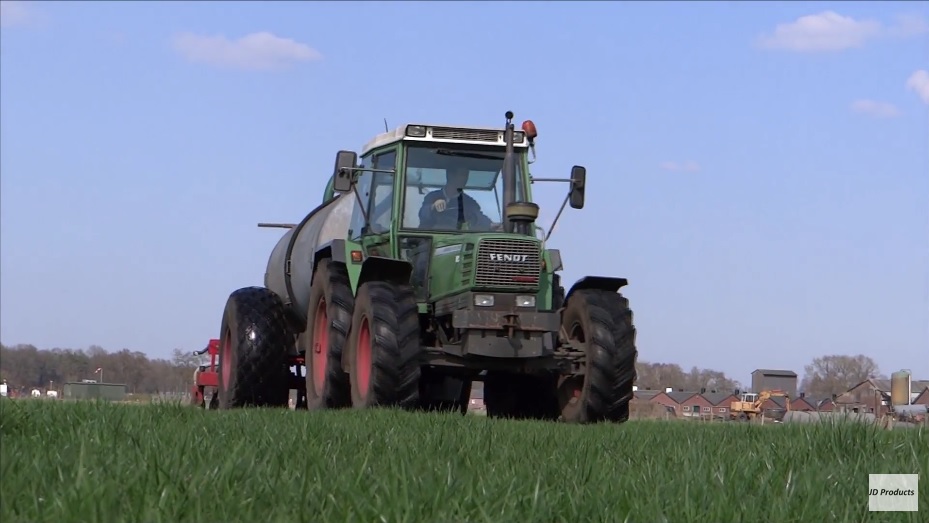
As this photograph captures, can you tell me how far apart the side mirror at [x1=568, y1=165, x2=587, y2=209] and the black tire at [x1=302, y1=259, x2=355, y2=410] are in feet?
7.58

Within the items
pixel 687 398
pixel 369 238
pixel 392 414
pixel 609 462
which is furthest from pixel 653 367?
pixel 609 462

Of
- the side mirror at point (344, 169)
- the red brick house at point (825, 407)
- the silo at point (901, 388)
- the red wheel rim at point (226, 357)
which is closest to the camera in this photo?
the red brick house at point (825, 407)

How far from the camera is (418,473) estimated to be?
165 inches

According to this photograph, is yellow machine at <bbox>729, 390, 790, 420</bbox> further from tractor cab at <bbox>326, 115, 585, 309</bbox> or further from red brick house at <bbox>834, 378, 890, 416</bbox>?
tractor cab at <bbox>326, 115, 585, 309</bbox>

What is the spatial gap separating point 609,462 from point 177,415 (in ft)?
11.0

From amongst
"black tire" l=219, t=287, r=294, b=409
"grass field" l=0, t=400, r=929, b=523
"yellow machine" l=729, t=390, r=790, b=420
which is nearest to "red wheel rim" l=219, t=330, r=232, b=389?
"black tire" l=219, t=287, r=294, b=409

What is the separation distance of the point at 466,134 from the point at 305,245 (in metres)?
3.35

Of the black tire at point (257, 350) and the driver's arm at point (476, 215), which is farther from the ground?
the driver's arm at point (476, 215)

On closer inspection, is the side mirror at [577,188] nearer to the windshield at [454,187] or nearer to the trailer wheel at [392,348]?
the windshield at [454,187]

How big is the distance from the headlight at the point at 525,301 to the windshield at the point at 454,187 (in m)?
1.08

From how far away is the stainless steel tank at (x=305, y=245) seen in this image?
44.7 ft

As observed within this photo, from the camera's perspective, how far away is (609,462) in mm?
5109

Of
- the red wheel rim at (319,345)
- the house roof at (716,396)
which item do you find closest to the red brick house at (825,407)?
the red wheel rim at (319,345)

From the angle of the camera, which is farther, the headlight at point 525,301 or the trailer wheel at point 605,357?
the headlight at point 525,301
